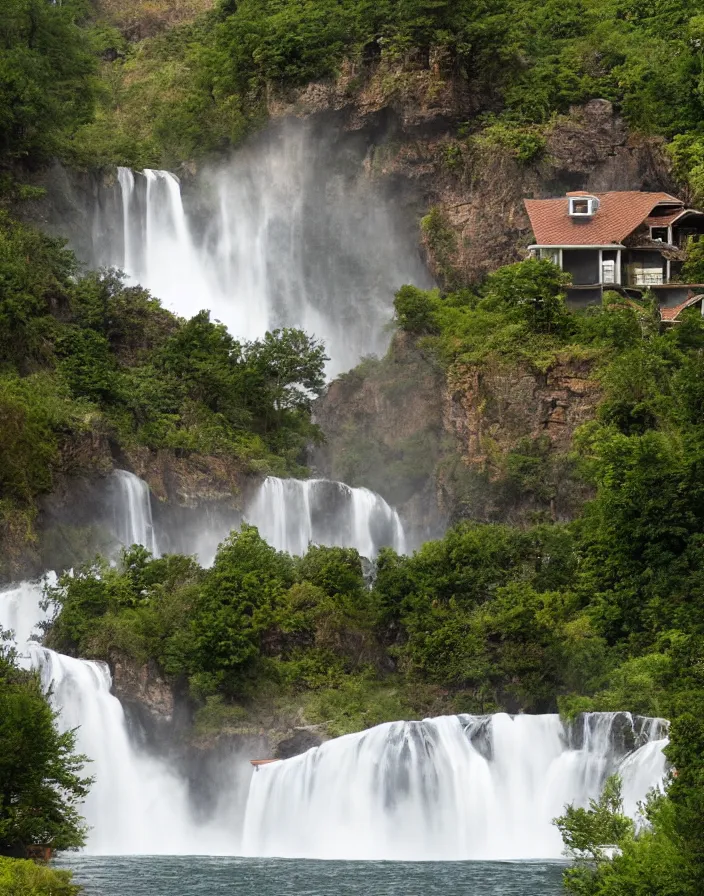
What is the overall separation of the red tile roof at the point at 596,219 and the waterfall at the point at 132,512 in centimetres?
2201

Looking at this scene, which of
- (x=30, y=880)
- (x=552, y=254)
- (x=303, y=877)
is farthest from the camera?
(x=552, y=254)

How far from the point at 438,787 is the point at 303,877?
879 centimetres

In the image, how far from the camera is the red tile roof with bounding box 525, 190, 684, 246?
95250mm

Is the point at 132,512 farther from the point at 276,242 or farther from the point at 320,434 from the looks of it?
the point at 276,242

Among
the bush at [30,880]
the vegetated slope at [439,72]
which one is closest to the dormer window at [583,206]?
the vegetated slope at [439,72]

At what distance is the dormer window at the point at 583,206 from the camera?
96625 millimetres

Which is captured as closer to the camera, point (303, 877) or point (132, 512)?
point (303, 877)

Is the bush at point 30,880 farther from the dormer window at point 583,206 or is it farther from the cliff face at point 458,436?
the dormer window at point 583,206

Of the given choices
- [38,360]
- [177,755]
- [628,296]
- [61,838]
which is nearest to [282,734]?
[177,755]

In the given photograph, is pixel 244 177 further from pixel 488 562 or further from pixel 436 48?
pixel 488 562

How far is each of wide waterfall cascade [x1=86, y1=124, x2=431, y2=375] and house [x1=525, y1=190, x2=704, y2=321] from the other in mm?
9968

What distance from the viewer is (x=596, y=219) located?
96.4m

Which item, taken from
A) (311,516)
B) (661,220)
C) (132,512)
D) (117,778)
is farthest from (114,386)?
(661,220)

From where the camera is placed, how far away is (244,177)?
4252 inches
